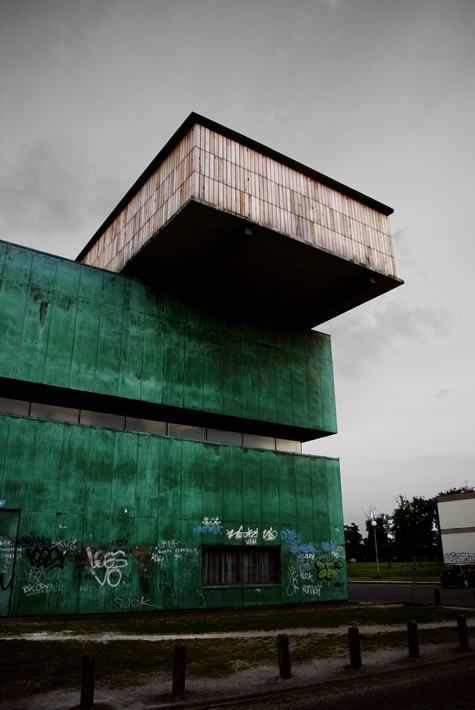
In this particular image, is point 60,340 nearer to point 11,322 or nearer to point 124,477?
point 11,322

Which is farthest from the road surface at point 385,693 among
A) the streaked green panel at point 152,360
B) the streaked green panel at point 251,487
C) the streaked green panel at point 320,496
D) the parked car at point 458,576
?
the parked car at point 458,576

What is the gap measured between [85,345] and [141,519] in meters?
7.11

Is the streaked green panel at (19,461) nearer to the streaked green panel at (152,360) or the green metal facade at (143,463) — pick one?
the green metal facade at (143,463)

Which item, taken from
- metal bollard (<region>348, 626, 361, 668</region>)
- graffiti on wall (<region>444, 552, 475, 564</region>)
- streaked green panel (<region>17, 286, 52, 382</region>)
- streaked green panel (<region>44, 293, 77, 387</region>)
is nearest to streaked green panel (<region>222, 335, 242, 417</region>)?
streaked green panel (<region>44, 293, 77, 387</region>)

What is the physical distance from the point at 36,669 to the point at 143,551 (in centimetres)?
995

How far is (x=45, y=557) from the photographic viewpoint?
678 inches

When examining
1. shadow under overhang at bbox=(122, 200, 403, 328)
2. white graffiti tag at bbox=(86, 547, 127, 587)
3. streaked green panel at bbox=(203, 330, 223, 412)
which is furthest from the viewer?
streaked green panel at bbox=(203, 330, 223, 412)

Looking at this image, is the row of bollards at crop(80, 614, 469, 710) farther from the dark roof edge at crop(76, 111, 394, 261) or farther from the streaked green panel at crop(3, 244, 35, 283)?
the dark roof edge at crop(76, 111, 394, 261)

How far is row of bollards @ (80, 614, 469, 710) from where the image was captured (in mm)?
7449

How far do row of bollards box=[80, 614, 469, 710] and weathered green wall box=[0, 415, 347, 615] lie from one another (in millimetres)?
10409

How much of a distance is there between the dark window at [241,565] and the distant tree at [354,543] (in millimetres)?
100848

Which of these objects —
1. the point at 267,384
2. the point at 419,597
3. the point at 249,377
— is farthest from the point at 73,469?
the point at 419,597

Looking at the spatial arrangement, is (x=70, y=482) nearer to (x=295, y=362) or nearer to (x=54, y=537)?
(x=54, y=537)

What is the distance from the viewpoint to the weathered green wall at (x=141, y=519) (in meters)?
17.3
